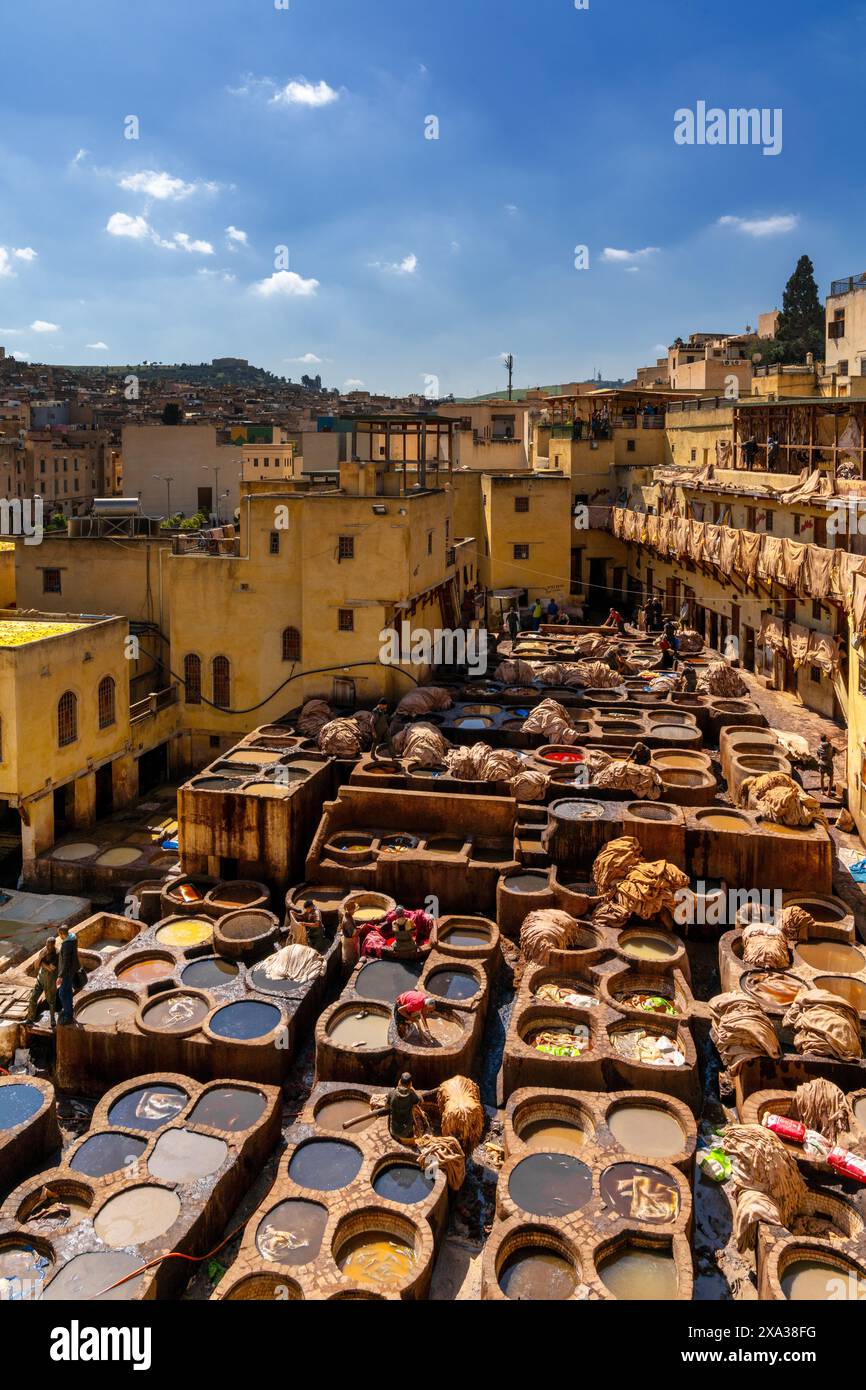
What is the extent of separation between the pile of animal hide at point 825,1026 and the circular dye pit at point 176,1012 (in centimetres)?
867

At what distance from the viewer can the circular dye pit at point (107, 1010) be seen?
15.8m

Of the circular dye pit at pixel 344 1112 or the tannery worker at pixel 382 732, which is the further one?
the tannery worker at pixel 382 732

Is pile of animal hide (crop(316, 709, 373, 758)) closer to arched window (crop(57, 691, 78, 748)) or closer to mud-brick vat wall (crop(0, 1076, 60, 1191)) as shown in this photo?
arched window (crop(57, 691, 78, 748))

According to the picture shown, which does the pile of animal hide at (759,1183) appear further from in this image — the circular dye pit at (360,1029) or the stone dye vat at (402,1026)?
the circular dye pit at (360,1029)

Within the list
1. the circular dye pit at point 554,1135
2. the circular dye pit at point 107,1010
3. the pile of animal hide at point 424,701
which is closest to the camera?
the circular dye pit at point 554,1135

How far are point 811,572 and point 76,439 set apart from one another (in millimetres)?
57057

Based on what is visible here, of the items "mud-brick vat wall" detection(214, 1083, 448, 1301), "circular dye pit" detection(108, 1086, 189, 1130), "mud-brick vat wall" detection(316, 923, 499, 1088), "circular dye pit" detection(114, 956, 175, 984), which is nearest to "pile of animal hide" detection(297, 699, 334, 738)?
"circular dye pit" detection(114, 956, 175, 984)

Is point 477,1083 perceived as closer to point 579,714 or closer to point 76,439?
point 579,714

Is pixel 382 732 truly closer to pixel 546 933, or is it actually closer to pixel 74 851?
pixel 74 851

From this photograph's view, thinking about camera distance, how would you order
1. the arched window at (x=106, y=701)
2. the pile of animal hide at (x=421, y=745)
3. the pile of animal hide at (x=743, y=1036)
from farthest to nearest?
1. the arched window at (x=106, y=701)
2. the pile of animal hide at (x=421, y=745)
3. the pile of animal hide at (x=743, y=1036)

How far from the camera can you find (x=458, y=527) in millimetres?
41656

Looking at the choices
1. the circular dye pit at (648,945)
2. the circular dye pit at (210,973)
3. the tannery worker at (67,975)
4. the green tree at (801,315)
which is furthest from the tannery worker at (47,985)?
the green tree at (801,315)

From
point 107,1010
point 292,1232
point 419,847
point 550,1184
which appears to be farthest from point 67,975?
point 550,1184

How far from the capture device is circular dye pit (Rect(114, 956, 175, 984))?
55.8ft
